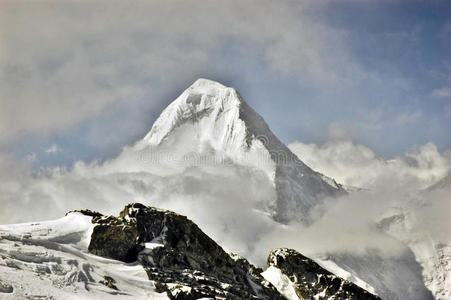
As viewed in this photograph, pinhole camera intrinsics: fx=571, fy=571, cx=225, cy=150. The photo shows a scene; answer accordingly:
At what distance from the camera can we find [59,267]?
116750 millimetres

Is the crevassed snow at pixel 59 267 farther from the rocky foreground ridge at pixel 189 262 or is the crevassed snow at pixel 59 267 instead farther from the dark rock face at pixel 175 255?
the dark rock face at pixel 175 255

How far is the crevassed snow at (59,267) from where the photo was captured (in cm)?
10450

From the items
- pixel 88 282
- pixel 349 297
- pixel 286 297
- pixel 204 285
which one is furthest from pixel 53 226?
pixel 349 297

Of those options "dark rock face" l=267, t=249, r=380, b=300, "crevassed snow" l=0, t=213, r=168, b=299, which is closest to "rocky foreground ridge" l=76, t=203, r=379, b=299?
"dark rock face" l=267, t=249, r=380, b=300

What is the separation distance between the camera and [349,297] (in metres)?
160

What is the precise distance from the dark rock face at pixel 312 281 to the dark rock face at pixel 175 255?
32.4 ft

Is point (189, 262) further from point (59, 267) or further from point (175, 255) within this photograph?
point (59, 267)

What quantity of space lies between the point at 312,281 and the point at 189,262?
40.0m

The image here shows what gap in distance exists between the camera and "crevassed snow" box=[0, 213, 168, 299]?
343 feet

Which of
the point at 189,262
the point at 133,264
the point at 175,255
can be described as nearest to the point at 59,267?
the point at 133,264

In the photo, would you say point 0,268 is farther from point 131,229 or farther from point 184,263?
point 184,263

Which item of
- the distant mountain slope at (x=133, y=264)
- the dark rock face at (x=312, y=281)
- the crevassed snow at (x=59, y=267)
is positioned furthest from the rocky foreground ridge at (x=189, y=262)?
the crevassed snow at (x=59, y=267)

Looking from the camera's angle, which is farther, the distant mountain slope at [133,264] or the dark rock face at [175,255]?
the dark rock face at [175,255]

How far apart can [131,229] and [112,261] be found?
10186 mm
